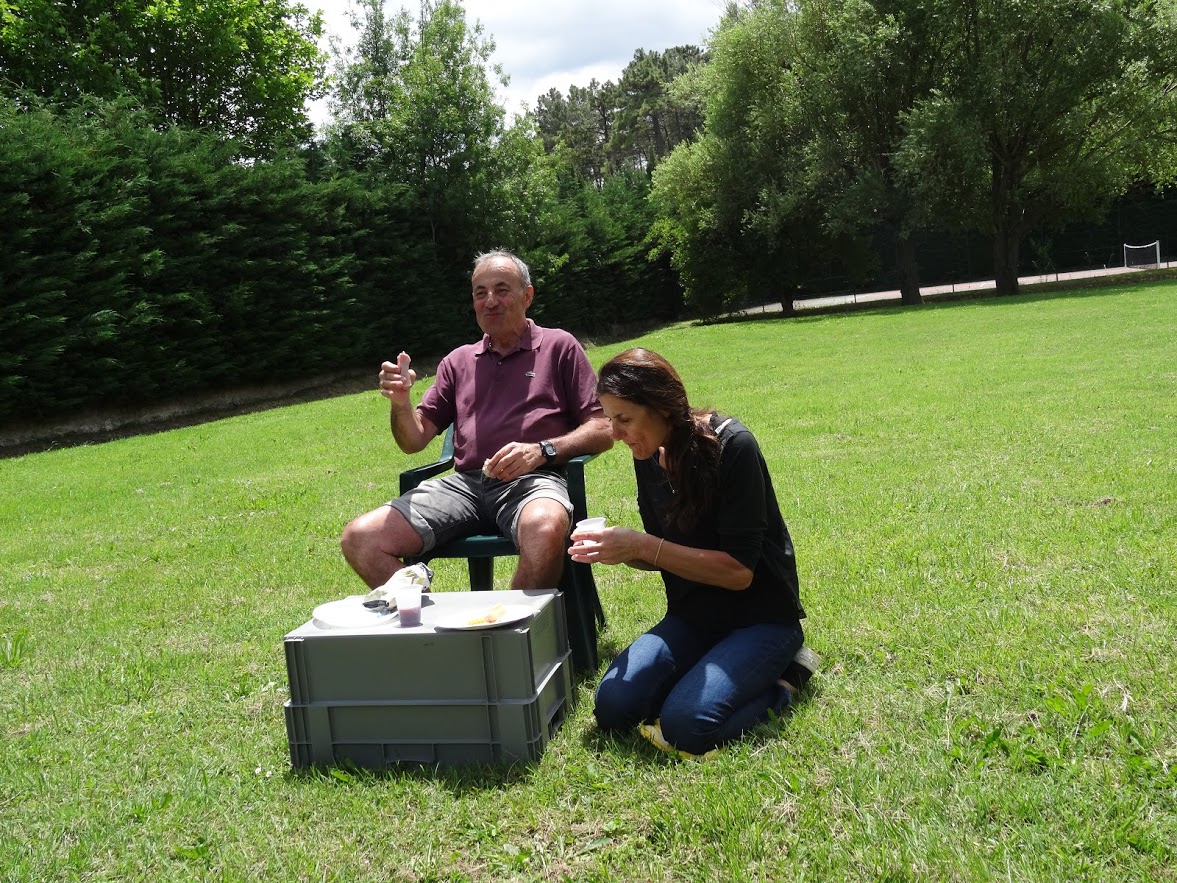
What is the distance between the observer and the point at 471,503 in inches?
142

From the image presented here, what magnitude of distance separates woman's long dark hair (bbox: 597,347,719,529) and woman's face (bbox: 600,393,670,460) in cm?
1

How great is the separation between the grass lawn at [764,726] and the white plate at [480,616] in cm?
42

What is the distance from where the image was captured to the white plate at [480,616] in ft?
8.45

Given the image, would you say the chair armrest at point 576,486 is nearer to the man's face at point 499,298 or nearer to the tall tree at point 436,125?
the man's face at point 499,298

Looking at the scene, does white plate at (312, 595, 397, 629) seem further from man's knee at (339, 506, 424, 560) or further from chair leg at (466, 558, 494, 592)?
chair leg at (466, 558, 494, 592)

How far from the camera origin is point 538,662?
274 cm

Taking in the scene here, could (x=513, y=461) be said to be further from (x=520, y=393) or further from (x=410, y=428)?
(x=410, y=428)

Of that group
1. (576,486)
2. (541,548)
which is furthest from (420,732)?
(576,486)

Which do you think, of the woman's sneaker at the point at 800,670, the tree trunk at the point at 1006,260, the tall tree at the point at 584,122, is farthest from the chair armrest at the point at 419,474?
the tall tree at the point at 584,122

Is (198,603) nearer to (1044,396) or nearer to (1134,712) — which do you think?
(1134,712)

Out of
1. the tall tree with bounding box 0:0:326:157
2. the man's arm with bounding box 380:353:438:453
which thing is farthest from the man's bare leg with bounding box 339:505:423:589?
the tall tree with bounding box 0:0:326:157

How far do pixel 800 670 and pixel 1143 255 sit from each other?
31622 mm

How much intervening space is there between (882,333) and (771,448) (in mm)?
11325

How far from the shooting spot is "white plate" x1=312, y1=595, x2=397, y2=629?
2.74m
